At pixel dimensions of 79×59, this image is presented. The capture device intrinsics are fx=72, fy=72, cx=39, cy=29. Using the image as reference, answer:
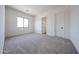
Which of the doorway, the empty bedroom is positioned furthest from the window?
the doorway

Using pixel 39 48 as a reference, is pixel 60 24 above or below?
above

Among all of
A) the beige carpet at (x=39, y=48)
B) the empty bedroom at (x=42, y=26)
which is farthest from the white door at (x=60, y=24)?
the beige carpet at (x=39, y=48)

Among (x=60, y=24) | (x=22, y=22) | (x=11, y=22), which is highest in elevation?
(x=22, y=22)

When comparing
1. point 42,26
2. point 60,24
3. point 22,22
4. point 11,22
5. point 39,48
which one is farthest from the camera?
point 42,26

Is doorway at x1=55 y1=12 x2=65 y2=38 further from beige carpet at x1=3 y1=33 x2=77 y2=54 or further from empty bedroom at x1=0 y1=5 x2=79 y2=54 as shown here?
beige carpet at x1=3 y1=33 x2=77 y2=54

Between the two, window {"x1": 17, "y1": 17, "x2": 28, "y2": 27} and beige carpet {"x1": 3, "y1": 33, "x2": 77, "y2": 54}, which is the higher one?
window {"x1": 17, "y1": 17, "x2": 28, "y2": 27}

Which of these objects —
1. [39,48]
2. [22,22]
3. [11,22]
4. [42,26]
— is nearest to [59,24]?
[42,26]

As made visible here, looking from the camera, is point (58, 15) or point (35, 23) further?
point (35, 23)

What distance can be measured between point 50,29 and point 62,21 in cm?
146

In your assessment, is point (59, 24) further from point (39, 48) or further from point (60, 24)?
point (39, 48)
